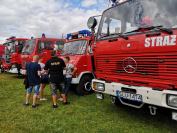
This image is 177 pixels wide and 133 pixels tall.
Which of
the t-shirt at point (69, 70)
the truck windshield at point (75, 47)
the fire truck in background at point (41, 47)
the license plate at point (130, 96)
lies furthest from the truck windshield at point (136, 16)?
the fire truck in background at point (41, 47)

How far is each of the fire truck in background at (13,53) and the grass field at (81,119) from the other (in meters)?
7.18

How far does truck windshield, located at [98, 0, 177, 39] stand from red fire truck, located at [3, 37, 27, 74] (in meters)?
9.67

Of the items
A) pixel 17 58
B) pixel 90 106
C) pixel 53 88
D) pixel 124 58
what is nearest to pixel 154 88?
pixel 124 58

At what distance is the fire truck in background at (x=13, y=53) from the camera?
16125 millimetres

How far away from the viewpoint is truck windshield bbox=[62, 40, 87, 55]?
1039 centimetres

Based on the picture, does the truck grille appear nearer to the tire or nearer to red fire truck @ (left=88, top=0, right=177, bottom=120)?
red fire truck @ (left=88, top=0, right=177, bottom=120)

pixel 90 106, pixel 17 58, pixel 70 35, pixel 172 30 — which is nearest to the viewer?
pixel 172 30

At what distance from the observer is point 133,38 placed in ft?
19.4

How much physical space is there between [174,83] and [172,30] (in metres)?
0.95

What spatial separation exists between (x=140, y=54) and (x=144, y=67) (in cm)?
27

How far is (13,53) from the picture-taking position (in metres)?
16.6

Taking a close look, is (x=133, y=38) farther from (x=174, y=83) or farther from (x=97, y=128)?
(x=97, y=128)

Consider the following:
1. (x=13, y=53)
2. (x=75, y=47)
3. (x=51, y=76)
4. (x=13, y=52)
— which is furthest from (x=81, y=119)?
(x=13, y=52)

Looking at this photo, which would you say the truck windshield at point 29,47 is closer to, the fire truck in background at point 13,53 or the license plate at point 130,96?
the fire truck in background at point 13,53
